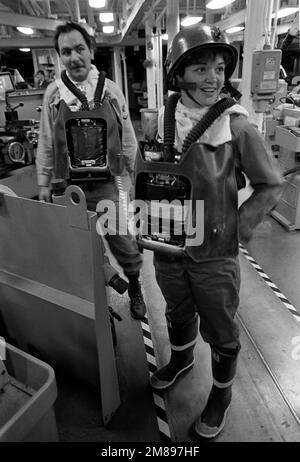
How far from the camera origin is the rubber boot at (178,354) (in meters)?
1.67

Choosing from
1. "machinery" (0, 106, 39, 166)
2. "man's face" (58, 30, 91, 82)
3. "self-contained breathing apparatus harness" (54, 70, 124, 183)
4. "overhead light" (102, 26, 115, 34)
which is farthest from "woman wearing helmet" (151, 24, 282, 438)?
"overhead light" (102, 26, 115, 34)

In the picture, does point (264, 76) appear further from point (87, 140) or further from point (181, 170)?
point (181, 170)

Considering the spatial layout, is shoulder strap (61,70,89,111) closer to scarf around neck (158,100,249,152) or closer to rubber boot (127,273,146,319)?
scarf around neck (158,100,249,152)

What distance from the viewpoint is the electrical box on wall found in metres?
2.80

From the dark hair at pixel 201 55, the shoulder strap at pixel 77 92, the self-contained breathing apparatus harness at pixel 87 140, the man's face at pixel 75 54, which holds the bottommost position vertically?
the self-contained breathing apparatus harness at pixel 87 140

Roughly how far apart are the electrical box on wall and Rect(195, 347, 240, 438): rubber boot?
239 cm

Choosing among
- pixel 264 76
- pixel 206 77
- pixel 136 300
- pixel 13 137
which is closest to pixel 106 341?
pixel 136 300

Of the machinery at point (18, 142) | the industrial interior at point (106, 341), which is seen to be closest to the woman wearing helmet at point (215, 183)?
the industrial interior at point (106, 341)

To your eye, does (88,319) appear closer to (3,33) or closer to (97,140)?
(97,140)

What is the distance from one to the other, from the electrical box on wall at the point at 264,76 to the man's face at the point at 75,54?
1609 mm

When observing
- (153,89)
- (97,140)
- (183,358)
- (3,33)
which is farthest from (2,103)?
(3,33)

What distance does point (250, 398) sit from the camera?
1731 mm

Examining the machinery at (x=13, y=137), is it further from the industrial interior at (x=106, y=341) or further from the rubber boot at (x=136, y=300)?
the rubber boot at (x=136, y=300)

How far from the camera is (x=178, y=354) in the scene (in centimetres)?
177
